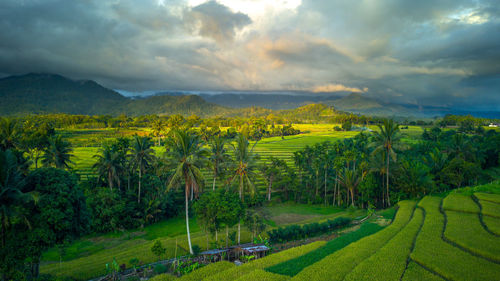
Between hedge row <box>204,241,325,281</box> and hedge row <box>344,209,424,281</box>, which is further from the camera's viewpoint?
hedge row <box>204,241,325,281</box>

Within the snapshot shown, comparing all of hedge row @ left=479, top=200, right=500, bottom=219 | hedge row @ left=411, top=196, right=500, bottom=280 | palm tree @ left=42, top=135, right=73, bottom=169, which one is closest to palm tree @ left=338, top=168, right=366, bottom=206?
hedge row @ left=479, top=200, right=500, bottom=219

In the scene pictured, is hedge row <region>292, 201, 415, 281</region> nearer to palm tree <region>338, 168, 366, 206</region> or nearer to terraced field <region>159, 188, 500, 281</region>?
terraced field <region>159, 188, 500, 281</region>

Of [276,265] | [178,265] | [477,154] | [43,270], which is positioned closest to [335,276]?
[276,265]

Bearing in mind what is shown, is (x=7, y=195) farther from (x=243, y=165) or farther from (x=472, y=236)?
(x=472, y=236)

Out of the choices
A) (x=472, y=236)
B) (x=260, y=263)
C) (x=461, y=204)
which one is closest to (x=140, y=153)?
(x=260, y=263)

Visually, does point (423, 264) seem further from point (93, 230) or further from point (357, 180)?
point (93, 230)

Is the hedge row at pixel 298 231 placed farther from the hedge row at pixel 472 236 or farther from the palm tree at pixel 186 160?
the hedge row at pixel 472 236
